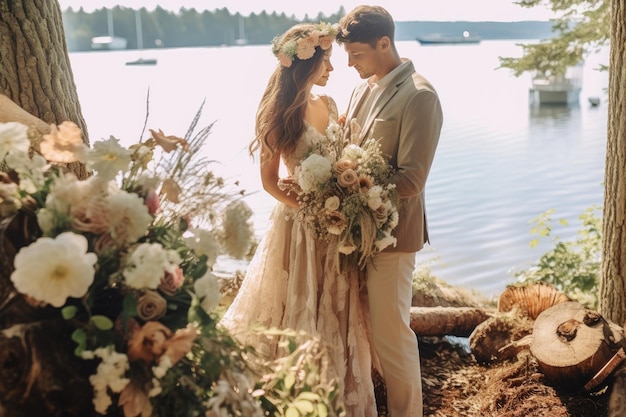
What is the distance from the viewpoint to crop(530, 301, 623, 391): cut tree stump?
3209 mm

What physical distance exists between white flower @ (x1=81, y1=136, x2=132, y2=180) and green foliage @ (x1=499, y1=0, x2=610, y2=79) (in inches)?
260

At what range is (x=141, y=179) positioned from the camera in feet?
4.55

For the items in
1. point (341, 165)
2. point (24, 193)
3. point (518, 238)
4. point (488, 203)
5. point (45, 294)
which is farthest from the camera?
point (488, 203)

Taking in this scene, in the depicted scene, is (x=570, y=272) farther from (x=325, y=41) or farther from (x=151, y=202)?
(x=151, y=202)

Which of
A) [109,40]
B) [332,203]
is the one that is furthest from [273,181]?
[109,40]

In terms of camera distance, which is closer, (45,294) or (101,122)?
(45,294)

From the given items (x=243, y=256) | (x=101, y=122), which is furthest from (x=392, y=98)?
(x=101, y=122)

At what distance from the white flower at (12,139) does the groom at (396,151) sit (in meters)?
1.45

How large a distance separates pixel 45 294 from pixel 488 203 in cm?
839

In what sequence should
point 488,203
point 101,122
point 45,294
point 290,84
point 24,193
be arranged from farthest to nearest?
point 101,122
point 488,203
point 290,84
point 24,193
point 45,294

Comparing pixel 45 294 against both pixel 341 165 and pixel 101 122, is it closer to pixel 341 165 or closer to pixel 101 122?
pixel 341 165

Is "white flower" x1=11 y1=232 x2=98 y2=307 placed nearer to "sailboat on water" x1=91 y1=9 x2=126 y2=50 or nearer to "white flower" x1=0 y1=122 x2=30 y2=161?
"white flower" x1=0 y1=122 x2=30 y2=161

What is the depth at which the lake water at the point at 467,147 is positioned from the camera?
283 inches

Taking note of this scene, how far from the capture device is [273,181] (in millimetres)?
2816
